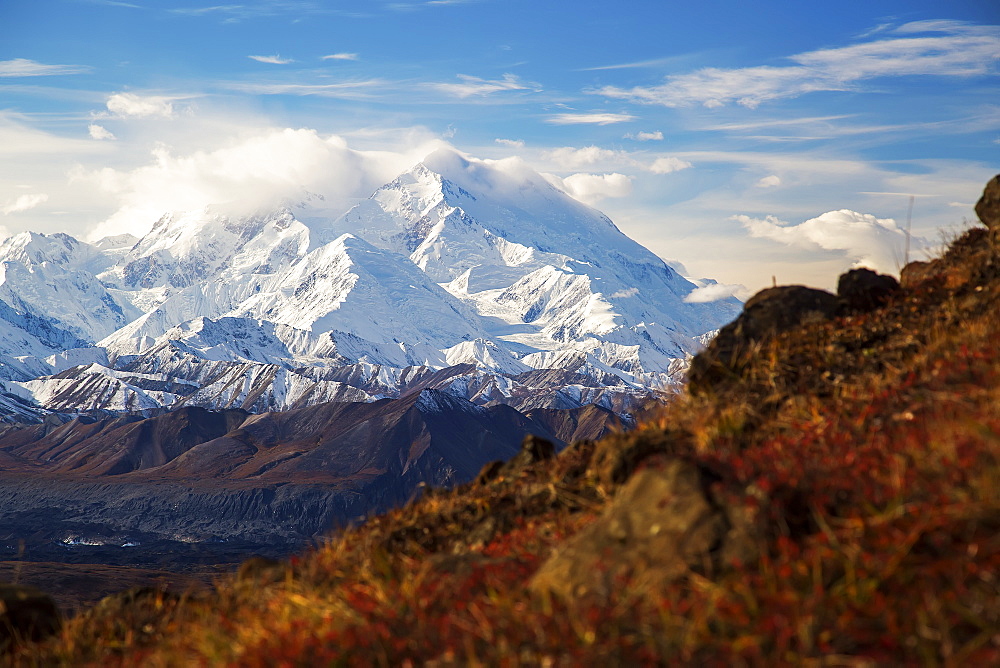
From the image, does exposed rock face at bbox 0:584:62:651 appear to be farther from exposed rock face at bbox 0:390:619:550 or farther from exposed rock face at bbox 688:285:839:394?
exposed rock face at bbox 0:390:619:550

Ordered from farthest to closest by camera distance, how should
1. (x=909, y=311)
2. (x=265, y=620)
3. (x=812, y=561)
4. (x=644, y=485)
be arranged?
(x=909, y=311) → (x=265, y=620) → (x=644, y=485) → (x=812, y=561)

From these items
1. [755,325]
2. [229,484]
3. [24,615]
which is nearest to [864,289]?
[755,325]

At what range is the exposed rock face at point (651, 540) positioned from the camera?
18.0 ft

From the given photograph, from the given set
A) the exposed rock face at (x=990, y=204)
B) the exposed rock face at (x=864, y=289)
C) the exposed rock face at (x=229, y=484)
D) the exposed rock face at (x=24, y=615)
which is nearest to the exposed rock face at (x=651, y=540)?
the exposed rock face at (x=24, y=615)

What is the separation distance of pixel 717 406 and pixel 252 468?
18523 cm

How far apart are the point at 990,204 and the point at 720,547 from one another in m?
9.16

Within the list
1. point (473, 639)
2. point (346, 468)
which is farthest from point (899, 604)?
point (346, 468)

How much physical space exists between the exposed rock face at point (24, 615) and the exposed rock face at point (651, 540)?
563 centimetres

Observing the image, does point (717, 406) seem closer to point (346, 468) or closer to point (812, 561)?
point (812, 561)

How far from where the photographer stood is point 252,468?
18488 centimetres

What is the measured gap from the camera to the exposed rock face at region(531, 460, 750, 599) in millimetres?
5496

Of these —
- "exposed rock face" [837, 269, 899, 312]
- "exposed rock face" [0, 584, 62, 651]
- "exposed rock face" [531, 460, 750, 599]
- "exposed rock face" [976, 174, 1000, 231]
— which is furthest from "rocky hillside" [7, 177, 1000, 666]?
"exposed rock face" [976, 174, 1000, 231]

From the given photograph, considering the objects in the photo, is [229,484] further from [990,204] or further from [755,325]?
[755,325]

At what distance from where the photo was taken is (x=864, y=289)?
36.5ft
